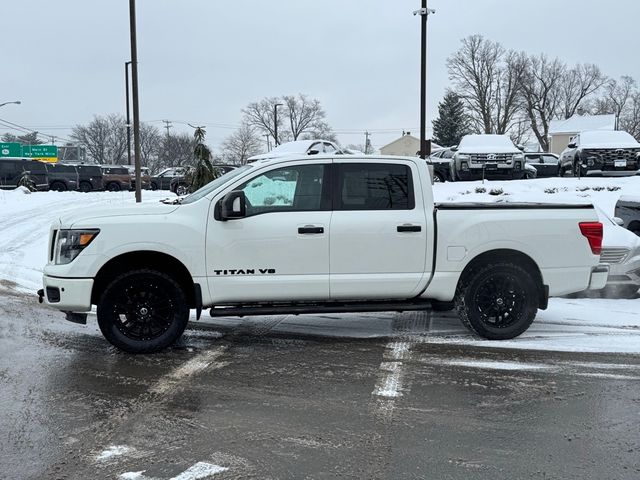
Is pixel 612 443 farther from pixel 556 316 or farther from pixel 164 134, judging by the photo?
pixel 164 134

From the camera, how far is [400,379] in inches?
205

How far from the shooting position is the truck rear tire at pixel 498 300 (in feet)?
20.6

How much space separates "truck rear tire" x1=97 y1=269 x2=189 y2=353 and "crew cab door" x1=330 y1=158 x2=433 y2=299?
1596 millimetres

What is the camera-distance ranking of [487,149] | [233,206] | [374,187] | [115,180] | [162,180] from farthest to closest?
[115,180] → [162,180] → [487,149] → [374,187] → [233,206]

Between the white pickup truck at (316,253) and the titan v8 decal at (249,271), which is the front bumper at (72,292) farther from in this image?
the titan v8 decal at (249,271)

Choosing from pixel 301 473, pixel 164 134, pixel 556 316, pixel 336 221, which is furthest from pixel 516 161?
pixel 164 134

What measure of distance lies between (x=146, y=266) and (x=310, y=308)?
1691mm

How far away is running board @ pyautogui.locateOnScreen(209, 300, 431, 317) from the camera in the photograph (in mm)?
5938

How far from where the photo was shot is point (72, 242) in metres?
5.73

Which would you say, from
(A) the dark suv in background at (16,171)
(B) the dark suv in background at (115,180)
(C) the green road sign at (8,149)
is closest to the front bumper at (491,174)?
(A) the dark suv in background at (16,171)

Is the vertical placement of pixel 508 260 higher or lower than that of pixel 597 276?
higher

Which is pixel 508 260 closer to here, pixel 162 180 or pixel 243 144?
pixel 162 180

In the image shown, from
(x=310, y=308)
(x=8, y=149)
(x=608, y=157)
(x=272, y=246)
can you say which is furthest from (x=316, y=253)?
(x=8, y=149)

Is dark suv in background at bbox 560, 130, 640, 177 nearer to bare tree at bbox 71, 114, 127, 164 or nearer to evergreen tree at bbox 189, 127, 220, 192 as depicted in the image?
evergreen tree at bbox 189, 127, 220, 192
